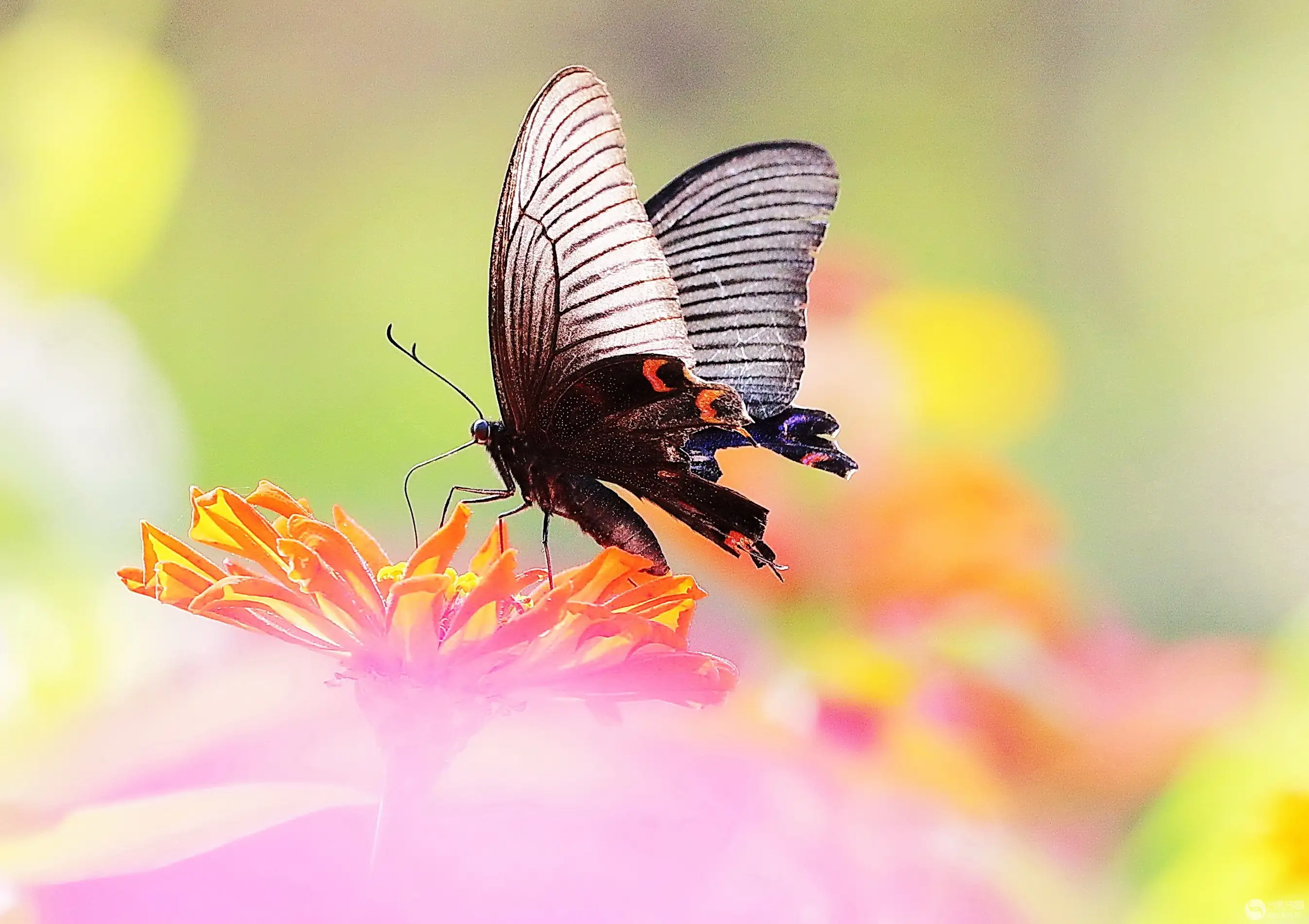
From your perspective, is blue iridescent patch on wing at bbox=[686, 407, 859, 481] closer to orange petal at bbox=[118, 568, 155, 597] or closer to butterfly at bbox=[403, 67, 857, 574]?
butterfly at bbox=[403, 67, 857, 574]

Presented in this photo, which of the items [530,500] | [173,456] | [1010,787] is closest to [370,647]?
[530,500]

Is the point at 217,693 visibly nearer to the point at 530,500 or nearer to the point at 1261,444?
the point at 530,500

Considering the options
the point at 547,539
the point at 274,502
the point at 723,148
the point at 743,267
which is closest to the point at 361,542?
the point at 274,502

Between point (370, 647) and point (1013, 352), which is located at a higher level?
point (1013, 352)

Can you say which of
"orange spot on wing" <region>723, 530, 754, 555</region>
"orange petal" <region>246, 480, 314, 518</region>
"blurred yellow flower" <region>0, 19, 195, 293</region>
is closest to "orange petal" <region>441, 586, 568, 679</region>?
"orange petal" <region>246, 480, 314, 518</region>

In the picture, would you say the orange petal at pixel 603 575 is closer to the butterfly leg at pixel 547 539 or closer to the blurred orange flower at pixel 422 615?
the blurred orange flower at pixel 422 615

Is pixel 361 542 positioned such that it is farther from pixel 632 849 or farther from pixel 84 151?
pixel 84 151

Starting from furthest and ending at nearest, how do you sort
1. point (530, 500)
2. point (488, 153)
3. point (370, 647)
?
point (488, 153) < point (530, 500) < point (370, 647)

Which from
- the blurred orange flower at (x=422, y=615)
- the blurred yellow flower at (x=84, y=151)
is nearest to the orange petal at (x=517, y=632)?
the blurred orange flower at (x=422, y=615)
